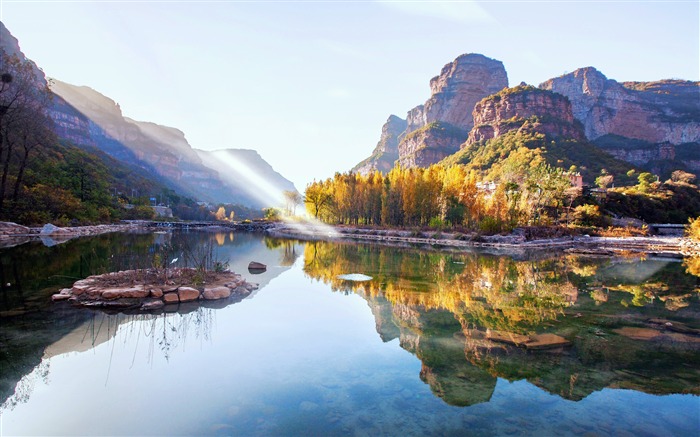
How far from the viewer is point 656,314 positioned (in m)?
9.01

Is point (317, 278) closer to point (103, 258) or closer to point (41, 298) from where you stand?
point (41, 298)

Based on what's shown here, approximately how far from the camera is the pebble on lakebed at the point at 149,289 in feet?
27.8

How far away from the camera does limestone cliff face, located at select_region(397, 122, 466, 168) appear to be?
127m

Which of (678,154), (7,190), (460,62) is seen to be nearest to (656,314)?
(7,190)

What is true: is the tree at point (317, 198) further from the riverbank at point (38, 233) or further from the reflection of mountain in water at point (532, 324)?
the reflection of mountain in water at point (532, 324)

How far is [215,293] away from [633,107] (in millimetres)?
171650

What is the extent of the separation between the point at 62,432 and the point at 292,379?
2595 millimetres

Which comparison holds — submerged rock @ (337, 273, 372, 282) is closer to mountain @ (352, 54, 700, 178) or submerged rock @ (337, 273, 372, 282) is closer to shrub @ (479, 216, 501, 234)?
shrub @ (479, 216, 501, 234)

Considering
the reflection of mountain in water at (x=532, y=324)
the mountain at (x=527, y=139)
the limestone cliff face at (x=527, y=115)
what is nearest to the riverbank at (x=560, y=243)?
the reflection of mountain in water at (x=532, y=324)

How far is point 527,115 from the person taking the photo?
307 ft

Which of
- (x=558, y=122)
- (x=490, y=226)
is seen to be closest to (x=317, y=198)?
(x=490, y=226)

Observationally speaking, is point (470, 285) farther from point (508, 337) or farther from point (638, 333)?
point (508, 337)

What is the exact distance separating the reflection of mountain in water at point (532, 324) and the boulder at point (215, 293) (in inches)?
144

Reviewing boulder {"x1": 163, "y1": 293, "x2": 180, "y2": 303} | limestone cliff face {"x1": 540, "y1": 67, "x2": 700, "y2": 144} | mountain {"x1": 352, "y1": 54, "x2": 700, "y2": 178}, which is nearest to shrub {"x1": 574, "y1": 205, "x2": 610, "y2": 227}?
mountain {"x1": 352, "y1": 54, "x2": 700, "y2": 178}
